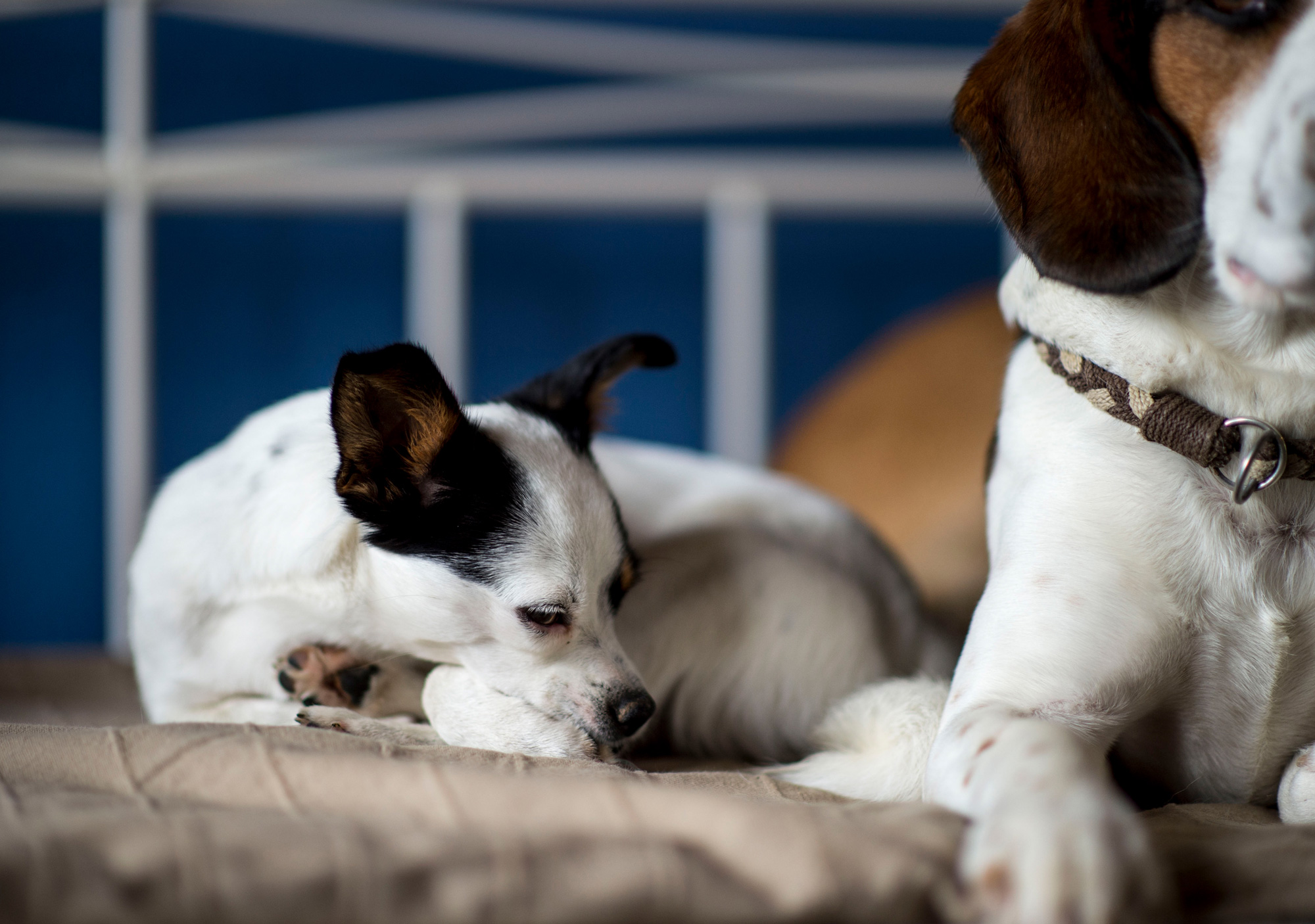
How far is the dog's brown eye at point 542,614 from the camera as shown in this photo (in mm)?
1063

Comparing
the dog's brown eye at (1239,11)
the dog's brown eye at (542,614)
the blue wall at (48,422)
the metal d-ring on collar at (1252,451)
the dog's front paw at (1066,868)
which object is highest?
the dog's brown eye at (1239,11)

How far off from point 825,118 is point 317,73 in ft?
4.01

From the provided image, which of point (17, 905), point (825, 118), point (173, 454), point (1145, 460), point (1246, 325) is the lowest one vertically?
point (173, 454)

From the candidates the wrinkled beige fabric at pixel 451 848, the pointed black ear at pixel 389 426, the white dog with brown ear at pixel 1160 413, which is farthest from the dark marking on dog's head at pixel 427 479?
the white dog with brown ear at pixel 1160 413

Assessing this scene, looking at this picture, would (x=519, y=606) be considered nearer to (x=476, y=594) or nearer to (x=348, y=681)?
(x=476, y=594)

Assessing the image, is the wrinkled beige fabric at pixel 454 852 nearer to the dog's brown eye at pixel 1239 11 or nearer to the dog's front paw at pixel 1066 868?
the dog's front paw at pixel 1066 868

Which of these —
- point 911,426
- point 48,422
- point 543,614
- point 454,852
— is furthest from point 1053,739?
point 48,422

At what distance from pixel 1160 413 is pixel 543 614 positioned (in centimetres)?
58

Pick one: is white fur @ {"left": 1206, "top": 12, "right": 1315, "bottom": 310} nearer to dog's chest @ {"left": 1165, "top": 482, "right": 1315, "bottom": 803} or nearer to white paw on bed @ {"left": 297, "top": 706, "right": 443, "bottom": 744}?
dog's chest @ {"left": 1165, "top": 482, "right": 1315, "bottom": 803}

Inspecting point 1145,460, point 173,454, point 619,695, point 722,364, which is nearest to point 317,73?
point 173,454

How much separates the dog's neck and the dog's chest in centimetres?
8

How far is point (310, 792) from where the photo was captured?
28.1 inches

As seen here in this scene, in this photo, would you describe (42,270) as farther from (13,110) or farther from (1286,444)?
(1286,444)

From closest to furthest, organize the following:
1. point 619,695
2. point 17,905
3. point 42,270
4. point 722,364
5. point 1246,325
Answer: point 17,905 → point 1246,325 → point 619,695 → point 722,364 → point 42,270
